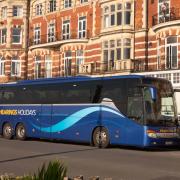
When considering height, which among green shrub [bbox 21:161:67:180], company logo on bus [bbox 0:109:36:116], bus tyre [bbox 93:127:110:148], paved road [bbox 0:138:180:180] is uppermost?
company logo on bus [bbox 0:109:36:116]

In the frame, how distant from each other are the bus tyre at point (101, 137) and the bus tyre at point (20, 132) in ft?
20.3

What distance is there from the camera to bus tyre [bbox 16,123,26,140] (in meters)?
27.8

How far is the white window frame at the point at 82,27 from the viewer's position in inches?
1804

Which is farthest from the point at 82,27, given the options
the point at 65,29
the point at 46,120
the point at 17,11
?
the point at 46,120

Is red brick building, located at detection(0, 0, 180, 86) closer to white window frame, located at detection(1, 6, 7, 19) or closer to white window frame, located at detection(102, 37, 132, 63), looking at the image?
white window frame, located at detection(102, 37, 132, 63)

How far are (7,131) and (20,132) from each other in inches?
46.7

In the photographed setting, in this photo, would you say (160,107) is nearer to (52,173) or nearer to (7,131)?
(7,131)

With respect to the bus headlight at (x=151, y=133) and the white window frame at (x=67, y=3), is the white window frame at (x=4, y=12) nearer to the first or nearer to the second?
the white window frame at (x=67, y=3)

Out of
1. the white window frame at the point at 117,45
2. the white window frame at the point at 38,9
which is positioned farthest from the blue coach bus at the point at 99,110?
the white window frame at the point at 38,9

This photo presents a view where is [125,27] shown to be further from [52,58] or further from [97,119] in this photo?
[97,119]

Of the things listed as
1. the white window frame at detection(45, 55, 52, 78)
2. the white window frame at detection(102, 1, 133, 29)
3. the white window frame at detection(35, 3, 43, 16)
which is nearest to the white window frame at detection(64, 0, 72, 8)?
the white window frame at detection(35, 3, 43, 16)

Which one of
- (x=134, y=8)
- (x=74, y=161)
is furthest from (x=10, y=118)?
(x=134, y=8)

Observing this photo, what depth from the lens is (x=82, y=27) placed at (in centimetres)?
4619

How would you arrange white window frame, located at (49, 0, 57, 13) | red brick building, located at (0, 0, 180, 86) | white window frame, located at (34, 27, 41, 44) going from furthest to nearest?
white window frame, located at (34, 27, 41, 44) → white window frame, located at (49, 0, 57, 13) → red brick building, located at (0, 0, 180, 86)
